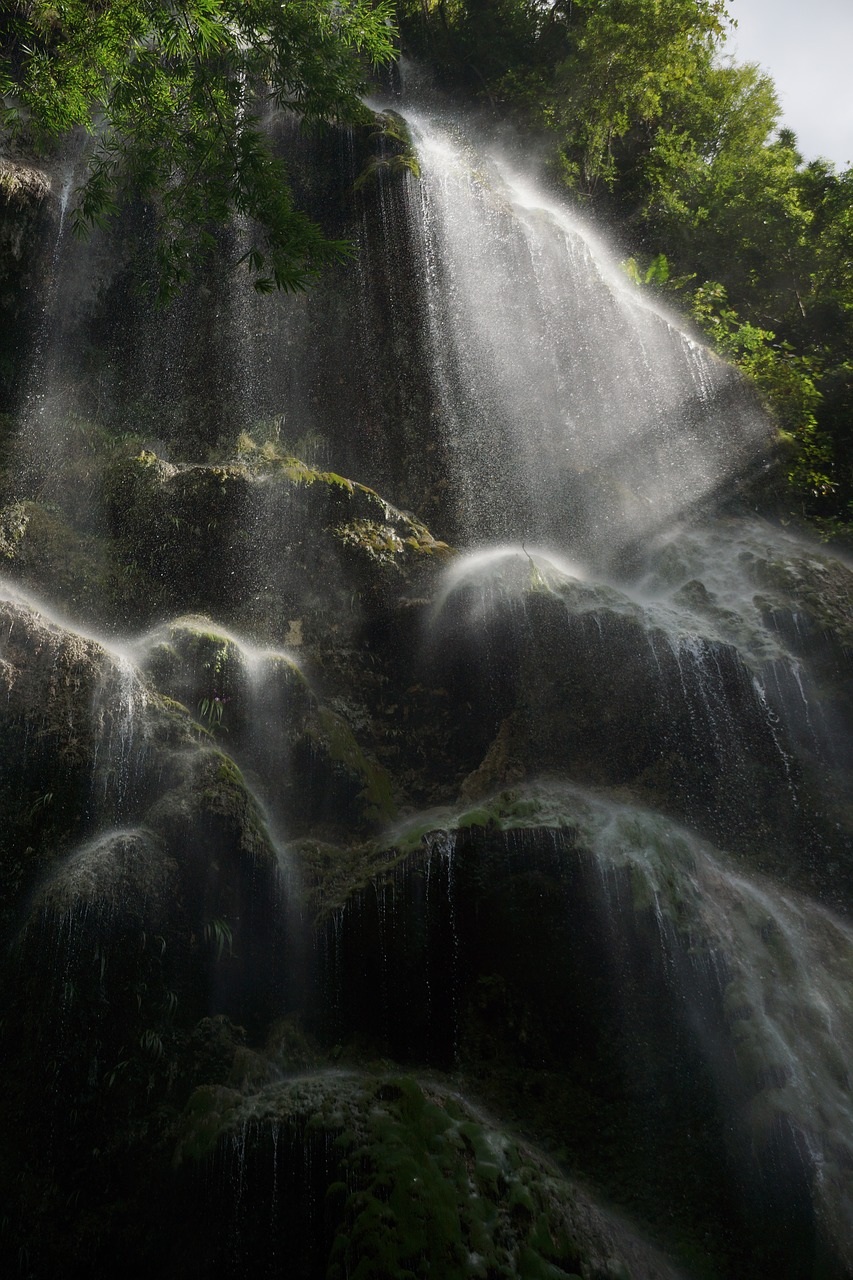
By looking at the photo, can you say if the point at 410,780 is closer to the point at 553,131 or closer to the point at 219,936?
the point at 219,936

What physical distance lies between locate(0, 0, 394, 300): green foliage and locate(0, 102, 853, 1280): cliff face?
2874mm

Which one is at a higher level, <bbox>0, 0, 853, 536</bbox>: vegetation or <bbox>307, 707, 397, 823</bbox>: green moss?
<bbox>0, 0, 853, 536</bbox>: vegetation

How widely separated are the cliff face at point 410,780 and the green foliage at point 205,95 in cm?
287

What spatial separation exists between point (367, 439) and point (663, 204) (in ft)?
32.0

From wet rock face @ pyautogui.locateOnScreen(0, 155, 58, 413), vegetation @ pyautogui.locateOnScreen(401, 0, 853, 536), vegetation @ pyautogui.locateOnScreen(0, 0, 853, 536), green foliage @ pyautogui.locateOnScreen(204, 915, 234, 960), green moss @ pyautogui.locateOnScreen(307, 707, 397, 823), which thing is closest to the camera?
green foliage @ pyautogui.locateOnScreen(204, 915, 234, 960)

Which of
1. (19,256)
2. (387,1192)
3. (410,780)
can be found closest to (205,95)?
(19,256)

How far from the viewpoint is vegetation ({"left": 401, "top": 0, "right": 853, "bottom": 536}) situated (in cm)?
1298

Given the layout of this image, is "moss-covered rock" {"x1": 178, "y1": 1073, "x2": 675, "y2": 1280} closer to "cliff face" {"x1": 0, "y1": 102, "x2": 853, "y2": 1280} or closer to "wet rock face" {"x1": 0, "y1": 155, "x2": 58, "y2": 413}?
"cliff face" {"x1": 0, "y1": 102, "x2": 853, "y2": 1280}

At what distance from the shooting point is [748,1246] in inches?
185

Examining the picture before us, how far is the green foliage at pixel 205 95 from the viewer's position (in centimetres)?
622

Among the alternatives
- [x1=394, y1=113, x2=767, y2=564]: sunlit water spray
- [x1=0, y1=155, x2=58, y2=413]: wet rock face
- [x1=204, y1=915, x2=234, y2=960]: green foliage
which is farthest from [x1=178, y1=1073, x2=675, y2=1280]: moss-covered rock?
[x1=0, y1=155, x2=58, y2=413]: wet rock face

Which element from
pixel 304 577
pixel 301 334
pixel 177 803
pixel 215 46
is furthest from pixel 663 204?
pixel 177 803

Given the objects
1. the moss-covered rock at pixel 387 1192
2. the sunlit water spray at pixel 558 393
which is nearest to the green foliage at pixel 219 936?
the moss-covered rock at pixel 387 1192

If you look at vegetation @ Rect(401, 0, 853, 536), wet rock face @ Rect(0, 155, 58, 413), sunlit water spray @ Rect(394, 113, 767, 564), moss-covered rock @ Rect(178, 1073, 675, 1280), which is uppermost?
vegetation @ Rect(401, 0, 853, 536)
